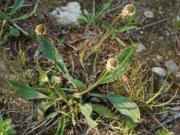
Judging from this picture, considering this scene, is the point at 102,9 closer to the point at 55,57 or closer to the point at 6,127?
the point at 55,57

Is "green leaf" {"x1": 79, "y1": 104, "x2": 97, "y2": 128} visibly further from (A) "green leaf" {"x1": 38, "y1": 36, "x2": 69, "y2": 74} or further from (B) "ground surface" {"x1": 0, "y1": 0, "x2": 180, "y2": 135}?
(A) "green leaf" {"x1": 38, "y1": 36, "x2": 69, "y2": 74}

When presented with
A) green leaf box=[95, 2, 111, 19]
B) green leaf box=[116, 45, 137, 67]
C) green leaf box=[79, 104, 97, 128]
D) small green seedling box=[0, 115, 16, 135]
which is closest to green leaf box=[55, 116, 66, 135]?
green leaf box=[79, 104, 97, 128]

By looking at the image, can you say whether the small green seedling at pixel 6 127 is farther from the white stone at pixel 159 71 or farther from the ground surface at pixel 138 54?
the white stone at pixel 159 71

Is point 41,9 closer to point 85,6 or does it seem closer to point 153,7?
point 85,6

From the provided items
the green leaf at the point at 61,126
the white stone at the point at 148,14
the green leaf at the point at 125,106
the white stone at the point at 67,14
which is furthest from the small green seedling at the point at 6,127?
the white stone at the point at 148,14

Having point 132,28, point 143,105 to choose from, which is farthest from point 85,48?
point 143,105
